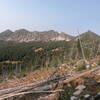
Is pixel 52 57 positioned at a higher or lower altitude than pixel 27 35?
lower

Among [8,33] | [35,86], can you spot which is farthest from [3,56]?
[8,33]

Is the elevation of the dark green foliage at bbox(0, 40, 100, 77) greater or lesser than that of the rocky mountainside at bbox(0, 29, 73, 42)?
lesser

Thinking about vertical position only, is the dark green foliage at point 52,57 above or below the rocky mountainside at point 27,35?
below

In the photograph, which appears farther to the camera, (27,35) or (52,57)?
(27,35)

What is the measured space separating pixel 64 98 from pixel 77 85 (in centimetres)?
70

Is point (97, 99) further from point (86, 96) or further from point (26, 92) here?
point (26, 92)

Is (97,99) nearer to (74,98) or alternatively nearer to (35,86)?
(74,98)

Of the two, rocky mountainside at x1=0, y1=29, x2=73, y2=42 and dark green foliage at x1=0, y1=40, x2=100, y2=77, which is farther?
rocky mountainside at x1=0, y1=29, x2=73, y2=42

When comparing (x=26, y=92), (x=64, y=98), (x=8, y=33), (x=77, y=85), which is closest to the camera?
(x=64, y=98)

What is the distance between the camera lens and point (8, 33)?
591 feet

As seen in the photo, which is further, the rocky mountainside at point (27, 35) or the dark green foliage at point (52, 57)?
the rocky mountainside at point (27, 35)

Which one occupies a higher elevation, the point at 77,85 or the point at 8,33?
the point at 8,33

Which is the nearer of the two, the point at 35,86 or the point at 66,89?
the point at 66,89

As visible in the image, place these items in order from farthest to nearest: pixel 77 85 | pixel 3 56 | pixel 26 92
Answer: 1. pixel 3 56
2. pixel 77 85
3. pixel 26 92
